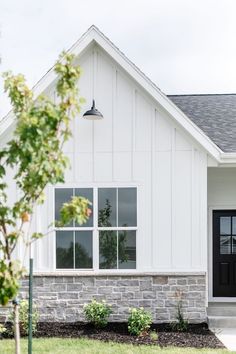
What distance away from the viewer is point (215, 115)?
1286 cm

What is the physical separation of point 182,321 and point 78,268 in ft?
7.36

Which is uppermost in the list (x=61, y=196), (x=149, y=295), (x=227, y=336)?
(x=61, y=196)

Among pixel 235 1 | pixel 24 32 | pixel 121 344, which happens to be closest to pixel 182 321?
pixel 121 344

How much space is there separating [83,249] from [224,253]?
12.1 feet

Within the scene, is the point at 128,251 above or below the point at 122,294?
above

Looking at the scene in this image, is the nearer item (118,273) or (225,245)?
(118,273)

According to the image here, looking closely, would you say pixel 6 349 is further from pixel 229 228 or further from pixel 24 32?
pixel 24 32

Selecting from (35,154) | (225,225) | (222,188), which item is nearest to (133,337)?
(225,225)

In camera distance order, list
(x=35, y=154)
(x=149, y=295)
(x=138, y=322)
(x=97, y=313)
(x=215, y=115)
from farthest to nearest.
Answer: (x=215, y=115)
(x=149, y=295)
(x=97, y=313)
(x=138, y=322)
(x=35, y=154)

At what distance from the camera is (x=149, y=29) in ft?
56.2

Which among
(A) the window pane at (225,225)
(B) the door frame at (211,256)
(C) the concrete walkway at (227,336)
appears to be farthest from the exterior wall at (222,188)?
(C) the concrete walkway at (227,336)

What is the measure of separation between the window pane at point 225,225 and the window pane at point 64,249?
379 cm

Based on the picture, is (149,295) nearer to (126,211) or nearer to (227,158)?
(126,211)

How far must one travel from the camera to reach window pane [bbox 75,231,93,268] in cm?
982
